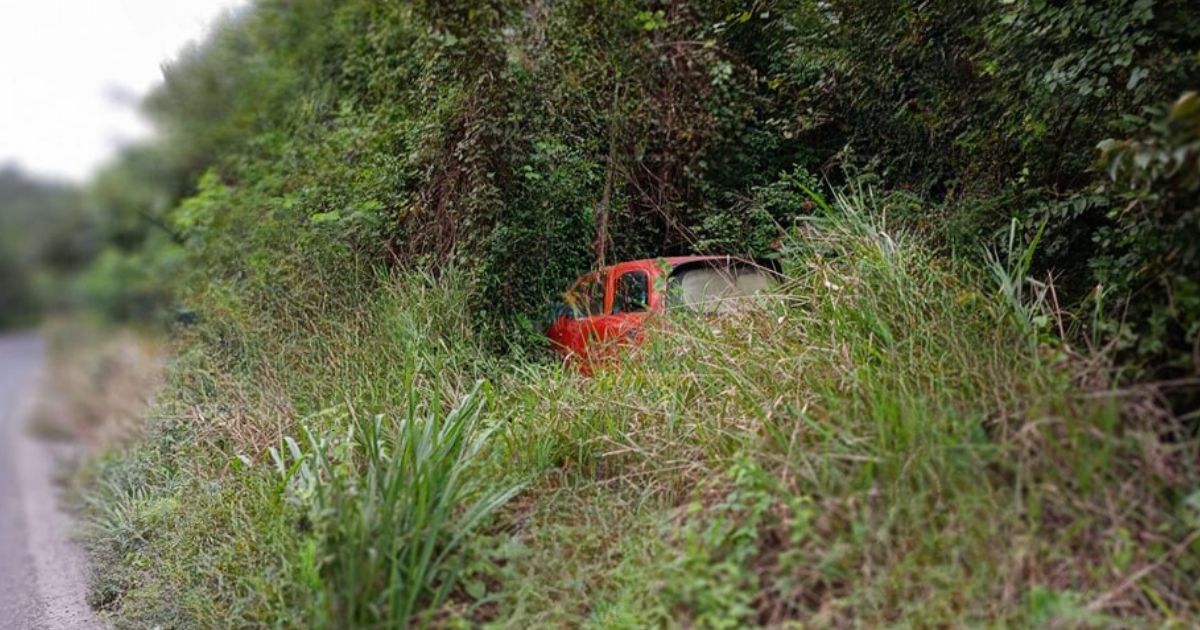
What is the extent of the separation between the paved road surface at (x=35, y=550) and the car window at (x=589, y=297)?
361cm

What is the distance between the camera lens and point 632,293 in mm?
6215

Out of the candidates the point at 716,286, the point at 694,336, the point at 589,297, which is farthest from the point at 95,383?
the point at 694,336

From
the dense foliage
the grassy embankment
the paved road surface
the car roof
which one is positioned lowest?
the paved road surface

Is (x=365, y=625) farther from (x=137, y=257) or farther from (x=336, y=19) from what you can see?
(x=137, y=257)

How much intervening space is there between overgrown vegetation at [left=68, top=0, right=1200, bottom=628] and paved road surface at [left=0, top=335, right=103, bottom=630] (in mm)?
301

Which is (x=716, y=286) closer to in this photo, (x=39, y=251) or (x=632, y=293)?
(x=632, y=293)

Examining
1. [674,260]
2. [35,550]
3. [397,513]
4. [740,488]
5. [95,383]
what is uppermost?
[674,260]

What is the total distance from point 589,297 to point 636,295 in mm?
531

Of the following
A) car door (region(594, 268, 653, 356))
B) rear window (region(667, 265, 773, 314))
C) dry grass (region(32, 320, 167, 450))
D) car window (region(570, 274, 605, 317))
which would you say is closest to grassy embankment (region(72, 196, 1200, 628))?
rear window (region(667, 265, 773, 314))

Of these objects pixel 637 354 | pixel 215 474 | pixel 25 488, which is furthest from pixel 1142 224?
pixel 25 488

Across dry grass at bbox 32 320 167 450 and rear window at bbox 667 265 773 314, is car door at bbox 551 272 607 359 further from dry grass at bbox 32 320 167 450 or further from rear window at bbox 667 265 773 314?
dry grass at bbox 32 320 167 450

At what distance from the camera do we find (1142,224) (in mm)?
4035

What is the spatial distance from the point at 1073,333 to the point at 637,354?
7.73 feet

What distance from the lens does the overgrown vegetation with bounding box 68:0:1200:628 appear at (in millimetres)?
3264
